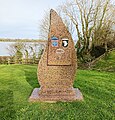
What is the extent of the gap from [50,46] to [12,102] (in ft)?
6.19

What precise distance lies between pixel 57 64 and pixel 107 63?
958cm

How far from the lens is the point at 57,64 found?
6152 mm

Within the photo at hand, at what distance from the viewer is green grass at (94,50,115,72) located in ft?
44.6

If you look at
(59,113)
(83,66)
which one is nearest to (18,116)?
(59,113)

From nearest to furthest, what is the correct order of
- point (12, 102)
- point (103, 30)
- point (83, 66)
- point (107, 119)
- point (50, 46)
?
point (107, 119)
point (12, 102)
point (50, 46)
point (83, 66)
point (103, 30)

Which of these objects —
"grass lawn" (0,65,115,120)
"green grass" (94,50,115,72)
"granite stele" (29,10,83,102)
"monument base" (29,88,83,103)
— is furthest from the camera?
"green grass" (94,50,115,72)

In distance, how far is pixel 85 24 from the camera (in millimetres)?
18609

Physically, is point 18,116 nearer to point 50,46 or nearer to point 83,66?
point 50,46

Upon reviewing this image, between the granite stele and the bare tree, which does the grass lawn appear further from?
the bare tree

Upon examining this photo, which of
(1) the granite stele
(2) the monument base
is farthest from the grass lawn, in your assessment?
(1) the granite stele

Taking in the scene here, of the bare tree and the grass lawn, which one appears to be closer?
the grass lawn

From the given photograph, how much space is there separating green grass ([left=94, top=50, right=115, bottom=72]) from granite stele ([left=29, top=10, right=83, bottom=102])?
24.0 ft

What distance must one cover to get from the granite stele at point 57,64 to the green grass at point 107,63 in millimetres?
7304

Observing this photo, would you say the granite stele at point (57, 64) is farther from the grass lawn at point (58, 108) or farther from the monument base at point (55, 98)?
the grass lawn at point (58, 108)
